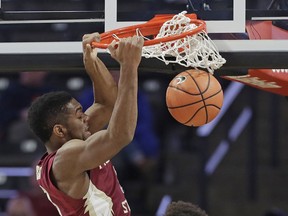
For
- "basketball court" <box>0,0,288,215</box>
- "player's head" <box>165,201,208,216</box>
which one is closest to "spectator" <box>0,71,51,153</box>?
"basketball court" <box>0,0,288,215</box>

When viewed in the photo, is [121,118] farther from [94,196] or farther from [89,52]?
[89,52]

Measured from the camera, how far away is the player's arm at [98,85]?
338 centimetres

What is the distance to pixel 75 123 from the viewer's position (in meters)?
3.24

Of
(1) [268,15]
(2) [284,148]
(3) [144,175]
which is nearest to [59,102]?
(1) [268,15]

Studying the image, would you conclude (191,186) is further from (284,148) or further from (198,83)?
(198,83)

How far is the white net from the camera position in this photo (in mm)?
3287

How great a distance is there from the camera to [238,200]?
6008 millimetres

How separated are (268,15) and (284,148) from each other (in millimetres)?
2499

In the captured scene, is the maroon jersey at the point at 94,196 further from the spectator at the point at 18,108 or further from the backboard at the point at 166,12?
the spectator at the point at 18,108

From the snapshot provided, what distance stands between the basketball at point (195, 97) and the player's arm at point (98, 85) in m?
0.30

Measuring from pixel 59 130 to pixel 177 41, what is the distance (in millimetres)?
633

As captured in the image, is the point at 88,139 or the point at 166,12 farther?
the point at 166,12

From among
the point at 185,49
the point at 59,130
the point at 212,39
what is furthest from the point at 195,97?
the point at 59,130

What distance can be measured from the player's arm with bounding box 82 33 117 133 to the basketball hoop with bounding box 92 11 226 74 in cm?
6
